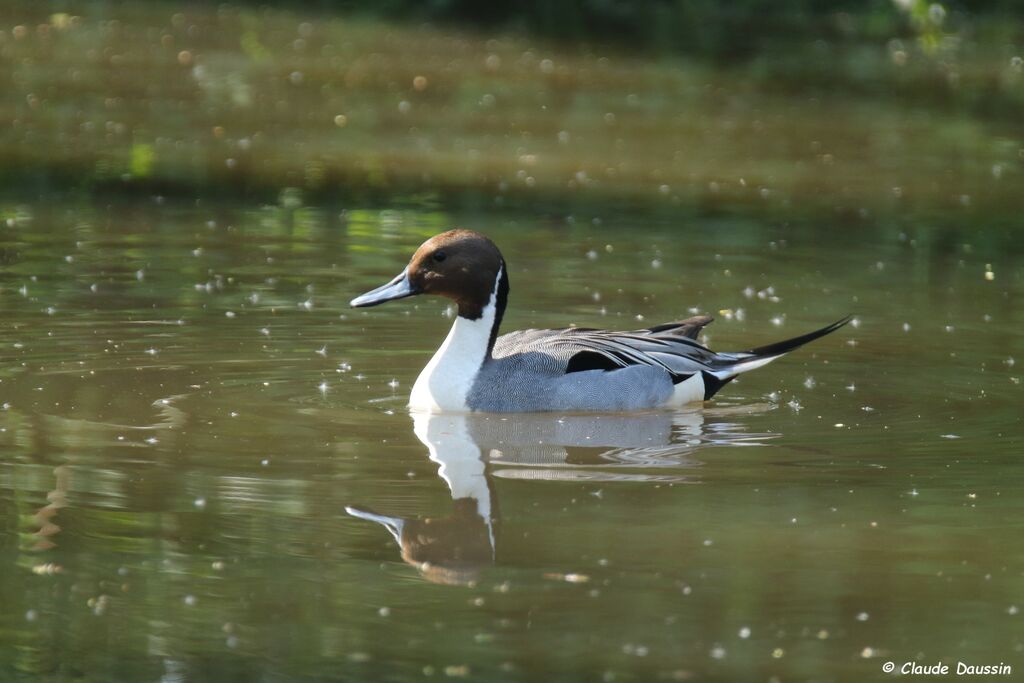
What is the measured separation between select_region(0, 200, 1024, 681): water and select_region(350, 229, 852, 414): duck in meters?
0.18

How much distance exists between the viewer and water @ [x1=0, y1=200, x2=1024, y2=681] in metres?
6.19

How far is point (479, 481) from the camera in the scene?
8.13 m

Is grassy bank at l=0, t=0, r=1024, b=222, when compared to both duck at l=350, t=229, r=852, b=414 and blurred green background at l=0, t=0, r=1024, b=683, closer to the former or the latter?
blurred green background at l=0, t=0, r=1024, b=683

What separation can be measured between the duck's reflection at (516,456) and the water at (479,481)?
2 cm

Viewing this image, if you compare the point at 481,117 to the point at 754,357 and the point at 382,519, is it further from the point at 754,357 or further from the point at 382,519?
the point at 382,519

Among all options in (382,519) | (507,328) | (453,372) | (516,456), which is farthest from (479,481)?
(507,328)

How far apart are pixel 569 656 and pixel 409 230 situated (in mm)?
8270

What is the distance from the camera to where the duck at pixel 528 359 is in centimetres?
954

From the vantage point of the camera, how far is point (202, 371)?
391 inches

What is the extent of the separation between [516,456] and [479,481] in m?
0.54

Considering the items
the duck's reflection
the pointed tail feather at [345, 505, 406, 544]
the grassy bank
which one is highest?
the grassy bank

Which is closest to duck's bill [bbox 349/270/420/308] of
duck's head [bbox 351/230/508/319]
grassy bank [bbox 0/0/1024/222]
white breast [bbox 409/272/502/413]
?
duck's head [bbox 351/230/508/319]

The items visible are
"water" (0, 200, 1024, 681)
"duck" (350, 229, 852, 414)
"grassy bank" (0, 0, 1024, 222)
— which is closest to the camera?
"water" (0, 200, 1024, 681)

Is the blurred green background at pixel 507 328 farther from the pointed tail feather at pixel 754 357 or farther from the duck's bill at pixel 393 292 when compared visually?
the duck's bill at pixel 393 292
